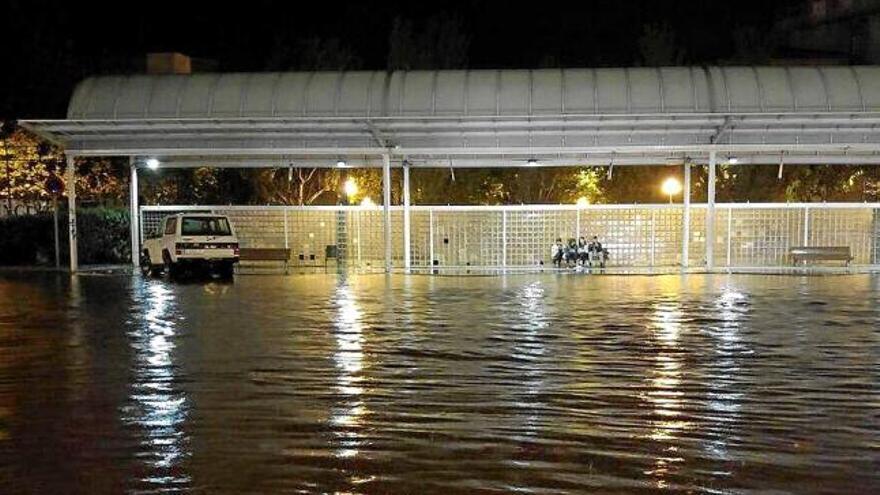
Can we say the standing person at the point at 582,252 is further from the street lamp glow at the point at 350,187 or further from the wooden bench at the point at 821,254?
the street lamp glow at the point at 350,187

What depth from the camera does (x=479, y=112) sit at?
25.2 m

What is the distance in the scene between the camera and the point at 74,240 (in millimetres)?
A: 27391

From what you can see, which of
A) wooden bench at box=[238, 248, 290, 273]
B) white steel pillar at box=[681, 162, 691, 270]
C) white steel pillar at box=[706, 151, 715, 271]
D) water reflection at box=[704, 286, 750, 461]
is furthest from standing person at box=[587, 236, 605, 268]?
water reflection at box=[704, 286, 750, 461]

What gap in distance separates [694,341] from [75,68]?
141ft

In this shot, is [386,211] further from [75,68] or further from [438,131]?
[75,68]

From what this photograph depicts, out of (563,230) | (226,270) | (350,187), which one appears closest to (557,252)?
(563,230)

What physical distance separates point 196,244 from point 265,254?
294cm

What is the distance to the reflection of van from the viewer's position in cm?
2553

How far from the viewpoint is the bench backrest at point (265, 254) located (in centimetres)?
2802

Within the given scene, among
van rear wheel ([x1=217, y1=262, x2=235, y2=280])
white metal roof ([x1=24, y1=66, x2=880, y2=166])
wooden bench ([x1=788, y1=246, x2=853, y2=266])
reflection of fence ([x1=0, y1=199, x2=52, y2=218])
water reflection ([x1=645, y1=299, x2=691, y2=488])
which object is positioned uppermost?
white metal roof ([x1=24, y1=66, x2=880, y2=166])

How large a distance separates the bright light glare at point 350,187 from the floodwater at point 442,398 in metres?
20.3

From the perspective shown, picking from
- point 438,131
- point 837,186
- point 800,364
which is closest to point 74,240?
point 438,131

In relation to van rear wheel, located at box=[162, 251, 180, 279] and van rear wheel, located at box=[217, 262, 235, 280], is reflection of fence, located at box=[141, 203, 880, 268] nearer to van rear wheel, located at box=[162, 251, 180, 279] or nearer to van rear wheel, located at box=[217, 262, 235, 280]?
van rear wheel, located at box=[162, 251, 180, 279]

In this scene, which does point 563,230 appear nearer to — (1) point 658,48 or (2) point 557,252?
(2) point 557,252
